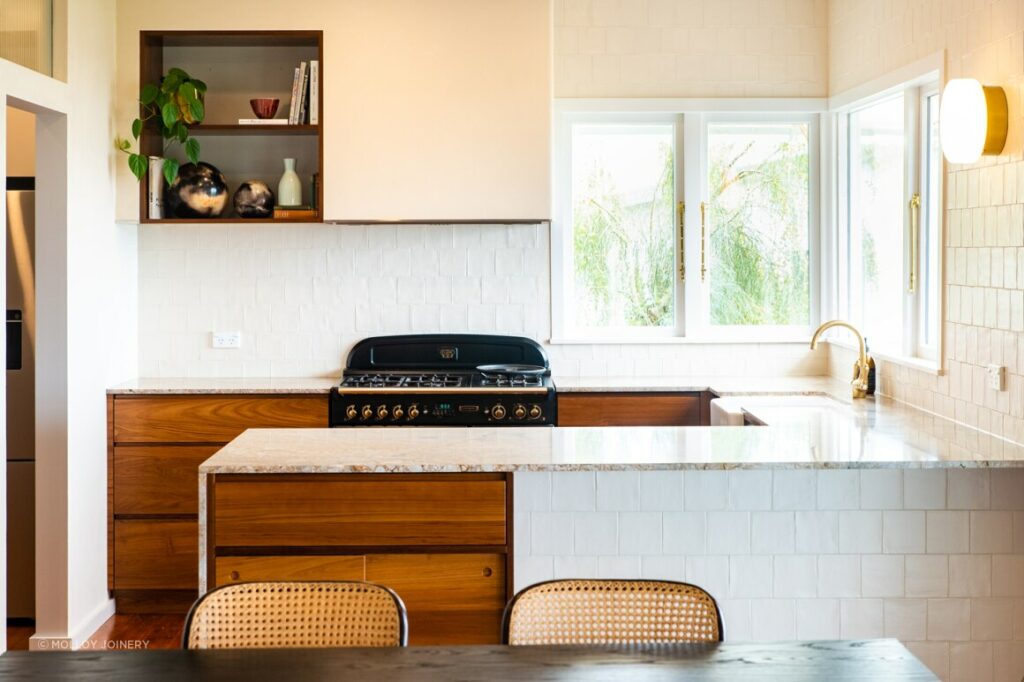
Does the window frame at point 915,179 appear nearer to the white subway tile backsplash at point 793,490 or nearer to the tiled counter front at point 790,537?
the tiled counter front at point 790,537

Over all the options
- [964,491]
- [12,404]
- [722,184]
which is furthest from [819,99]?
[12,404]

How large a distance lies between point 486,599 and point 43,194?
95.3 inches

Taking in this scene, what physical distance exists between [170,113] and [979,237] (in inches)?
128

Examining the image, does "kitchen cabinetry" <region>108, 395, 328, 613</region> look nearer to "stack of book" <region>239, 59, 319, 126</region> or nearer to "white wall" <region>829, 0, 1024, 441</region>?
"stack of book" <region>239, 59, 319, 126</region>

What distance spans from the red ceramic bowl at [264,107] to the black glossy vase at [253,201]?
0.30 m

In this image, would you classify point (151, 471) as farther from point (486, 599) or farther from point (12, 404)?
point (486, 599)

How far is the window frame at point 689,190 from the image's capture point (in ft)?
17.4

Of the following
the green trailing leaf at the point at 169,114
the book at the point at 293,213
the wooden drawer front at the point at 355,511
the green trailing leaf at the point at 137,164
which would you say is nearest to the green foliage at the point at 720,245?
the book at the point at 293,213

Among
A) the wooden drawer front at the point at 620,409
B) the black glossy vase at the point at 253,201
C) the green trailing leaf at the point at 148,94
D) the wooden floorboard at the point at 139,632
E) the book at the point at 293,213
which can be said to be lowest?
the wooden floorboard at the point at 139,632

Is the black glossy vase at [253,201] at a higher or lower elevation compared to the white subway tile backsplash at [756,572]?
higher

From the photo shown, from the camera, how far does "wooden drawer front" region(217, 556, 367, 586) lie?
9.93ft

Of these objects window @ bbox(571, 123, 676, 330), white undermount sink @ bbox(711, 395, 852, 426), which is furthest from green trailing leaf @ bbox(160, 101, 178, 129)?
white undermount sink @ bbox(711, 395, 852, 426)

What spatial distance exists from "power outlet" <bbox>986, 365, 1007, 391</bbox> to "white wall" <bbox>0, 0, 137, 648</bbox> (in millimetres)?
3273

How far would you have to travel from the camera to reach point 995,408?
3604 millimetres
